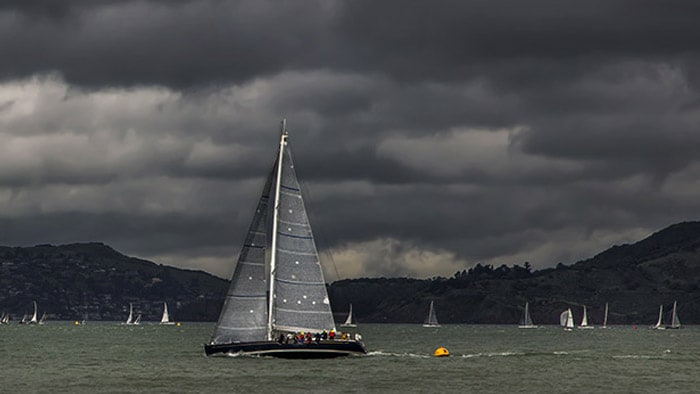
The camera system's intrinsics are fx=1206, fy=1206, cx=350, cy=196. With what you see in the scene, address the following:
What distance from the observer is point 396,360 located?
124m

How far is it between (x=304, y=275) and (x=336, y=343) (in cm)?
632

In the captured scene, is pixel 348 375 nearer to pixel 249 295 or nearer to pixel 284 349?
pixel 284 349

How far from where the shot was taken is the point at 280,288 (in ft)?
325

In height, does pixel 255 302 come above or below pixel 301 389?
above

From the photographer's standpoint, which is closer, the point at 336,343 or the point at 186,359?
the point at 336,343

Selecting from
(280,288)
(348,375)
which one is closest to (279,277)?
(280,288)

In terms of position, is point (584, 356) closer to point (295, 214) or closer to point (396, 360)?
point (396, 360)

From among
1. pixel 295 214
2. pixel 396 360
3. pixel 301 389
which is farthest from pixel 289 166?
pixel 396 360

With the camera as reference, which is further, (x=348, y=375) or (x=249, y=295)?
(x=249, y=295)

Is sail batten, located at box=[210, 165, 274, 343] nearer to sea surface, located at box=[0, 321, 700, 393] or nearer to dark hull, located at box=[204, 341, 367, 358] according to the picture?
dark hull, located at box=[204, 341, 367, 358]

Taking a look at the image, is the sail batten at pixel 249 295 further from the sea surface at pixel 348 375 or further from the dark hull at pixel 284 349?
the sea surface at pixel 348 375

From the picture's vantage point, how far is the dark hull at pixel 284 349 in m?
98.7

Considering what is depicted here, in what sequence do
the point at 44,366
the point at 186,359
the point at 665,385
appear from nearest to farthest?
the point at 665,385 → the point at 44,366 → the point at 186,359

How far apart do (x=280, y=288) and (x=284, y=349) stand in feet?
16.7
